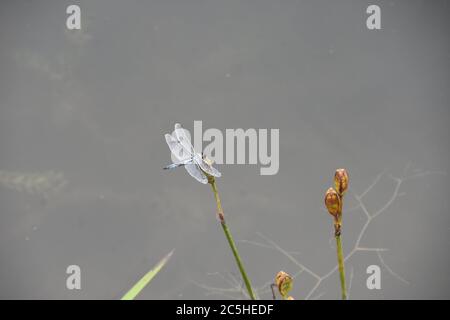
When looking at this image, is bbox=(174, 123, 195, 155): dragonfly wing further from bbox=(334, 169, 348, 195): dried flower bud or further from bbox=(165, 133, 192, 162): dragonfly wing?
bbox=(334, 169, 348, 195): dried flower bud

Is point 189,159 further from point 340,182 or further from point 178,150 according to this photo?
point 340,182

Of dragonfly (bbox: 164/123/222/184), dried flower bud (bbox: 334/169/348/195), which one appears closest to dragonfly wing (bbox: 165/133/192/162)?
dragonfly (bbox: 164/123/222/184)

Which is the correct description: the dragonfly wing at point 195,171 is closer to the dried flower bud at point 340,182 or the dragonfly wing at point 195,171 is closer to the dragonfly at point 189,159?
the dragonfly at point 189,159

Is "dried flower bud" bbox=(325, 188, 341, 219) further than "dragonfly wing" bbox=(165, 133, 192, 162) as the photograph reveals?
No

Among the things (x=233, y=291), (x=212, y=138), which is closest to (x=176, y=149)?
(x=233, y=291)

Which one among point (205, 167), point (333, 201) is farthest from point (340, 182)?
point (205, 167)
